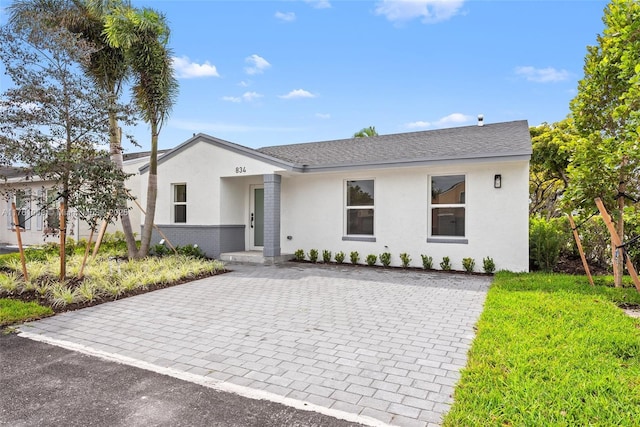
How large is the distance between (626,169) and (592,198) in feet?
2.50

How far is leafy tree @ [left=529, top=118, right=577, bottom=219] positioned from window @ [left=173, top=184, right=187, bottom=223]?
12468mm

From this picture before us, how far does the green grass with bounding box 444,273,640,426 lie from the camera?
2.76 m

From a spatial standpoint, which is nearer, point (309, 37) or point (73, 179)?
point (73, 179)

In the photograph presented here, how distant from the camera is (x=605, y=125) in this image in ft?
25.2

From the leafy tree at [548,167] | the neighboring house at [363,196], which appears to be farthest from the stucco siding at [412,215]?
the leafy tree at [548,167]

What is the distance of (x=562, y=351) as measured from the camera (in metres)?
3.95

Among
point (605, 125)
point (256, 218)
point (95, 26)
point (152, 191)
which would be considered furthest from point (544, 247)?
point (95, 26)

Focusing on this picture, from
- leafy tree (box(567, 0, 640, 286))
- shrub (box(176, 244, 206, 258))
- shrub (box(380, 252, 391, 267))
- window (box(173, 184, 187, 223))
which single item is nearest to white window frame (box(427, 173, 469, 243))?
shrub (box(380, 252, 391, 267))

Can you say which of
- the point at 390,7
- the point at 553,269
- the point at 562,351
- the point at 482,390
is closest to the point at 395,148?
the point at 390,7

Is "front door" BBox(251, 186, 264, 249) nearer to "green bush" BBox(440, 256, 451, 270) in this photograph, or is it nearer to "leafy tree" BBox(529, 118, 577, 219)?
"green bush" BBox(440, 256, 451, 270)

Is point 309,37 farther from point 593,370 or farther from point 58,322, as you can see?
point 593,370

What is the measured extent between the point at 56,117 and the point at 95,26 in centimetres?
545

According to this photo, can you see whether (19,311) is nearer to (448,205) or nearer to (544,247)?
(448,205)

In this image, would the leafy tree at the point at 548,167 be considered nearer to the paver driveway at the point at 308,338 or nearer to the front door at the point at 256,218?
the paver driveway at the point at 308,338
